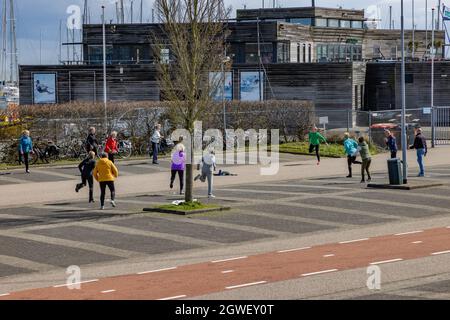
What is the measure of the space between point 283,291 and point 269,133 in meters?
35.3

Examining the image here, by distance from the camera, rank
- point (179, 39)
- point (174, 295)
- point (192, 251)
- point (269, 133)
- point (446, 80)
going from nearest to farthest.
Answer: point (174, 295)
point (192, 251)
point (179, 39)
point (269, 133)
point (446, 80)

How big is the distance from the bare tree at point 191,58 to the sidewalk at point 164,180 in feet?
18.9

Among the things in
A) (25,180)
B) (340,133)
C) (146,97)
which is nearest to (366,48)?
(146,97)

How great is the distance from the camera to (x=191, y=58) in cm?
2616

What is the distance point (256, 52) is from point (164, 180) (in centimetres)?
4183

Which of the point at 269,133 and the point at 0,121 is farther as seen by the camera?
the point at 269,133

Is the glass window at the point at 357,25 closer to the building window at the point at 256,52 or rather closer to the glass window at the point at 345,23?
the glass window at the point at 345,23

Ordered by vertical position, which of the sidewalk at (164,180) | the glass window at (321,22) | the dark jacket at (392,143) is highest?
the glass window at (321,22)

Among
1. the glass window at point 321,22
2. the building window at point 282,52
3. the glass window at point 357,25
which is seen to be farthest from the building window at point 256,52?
the glass window at point 357,25

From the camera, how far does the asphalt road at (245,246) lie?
54.4 feet

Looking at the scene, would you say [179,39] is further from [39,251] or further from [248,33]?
[248,33]

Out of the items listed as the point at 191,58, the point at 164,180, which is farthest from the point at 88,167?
the point at 164,180

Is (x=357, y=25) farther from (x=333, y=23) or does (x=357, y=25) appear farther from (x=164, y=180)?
(x=164, y=180)

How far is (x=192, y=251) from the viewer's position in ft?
68.4
